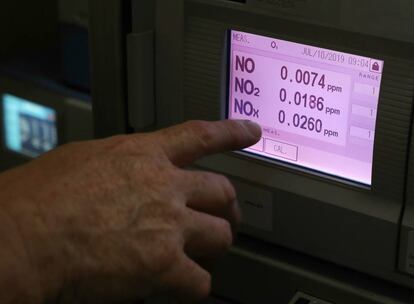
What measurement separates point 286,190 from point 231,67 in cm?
15

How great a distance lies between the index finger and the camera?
82 centimetres

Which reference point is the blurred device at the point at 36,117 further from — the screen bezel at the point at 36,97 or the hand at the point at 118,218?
the hand at the point at 118,218

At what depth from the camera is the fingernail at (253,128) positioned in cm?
85

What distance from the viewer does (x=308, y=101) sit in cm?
90

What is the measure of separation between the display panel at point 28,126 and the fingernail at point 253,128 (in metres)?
0.75

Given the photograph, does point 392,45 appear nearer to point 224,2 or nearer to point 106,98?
point 224,2

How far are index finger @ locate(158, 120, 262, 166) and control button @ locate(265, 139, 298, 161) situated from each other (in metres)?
0.11

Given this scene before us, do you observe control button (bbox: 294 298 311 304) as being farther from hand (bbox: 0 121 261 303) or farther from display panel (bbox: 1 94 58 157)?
display panel (bbox: 1 94 58 157)

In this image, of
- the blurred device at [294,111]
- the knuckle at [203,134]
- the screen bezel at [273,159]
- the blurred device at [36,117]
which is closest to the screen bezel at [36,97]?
the blurred device at [36,117]

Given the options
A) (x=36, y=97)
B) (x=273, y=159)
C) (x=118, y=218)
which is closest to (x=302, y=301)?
(x=273, y=159)

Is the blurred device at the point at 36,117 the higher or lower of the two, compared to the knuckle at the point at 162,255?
lower

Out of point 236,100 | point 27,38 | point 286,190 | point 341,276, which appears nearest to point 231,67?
point 236,100

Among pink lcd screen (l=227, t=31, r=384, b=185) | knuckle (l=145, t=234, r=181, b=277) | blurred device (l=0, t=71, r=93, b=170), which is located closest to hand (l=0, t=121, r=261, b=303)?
knuckle (l=145, t=234, r=181, b=277)

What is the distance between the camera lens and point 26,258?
2.41 ft
